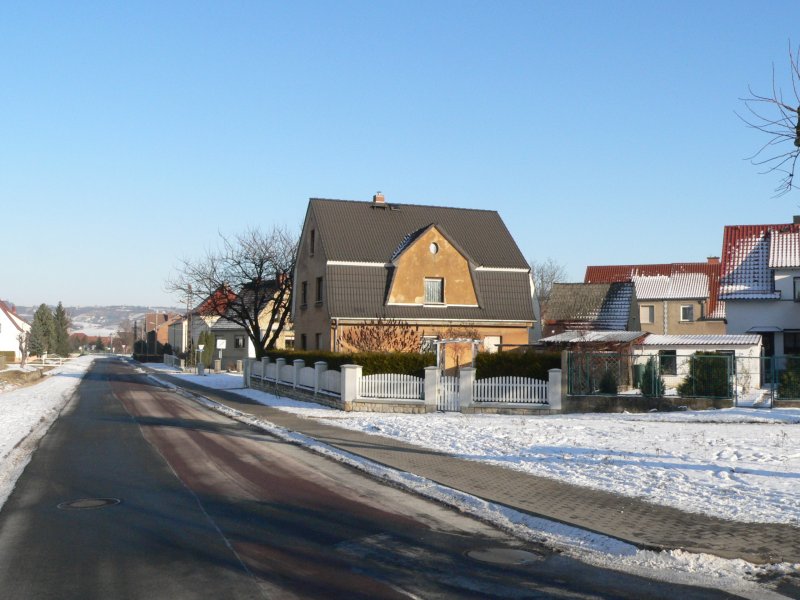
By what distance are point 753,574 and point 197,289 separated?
42.9 m

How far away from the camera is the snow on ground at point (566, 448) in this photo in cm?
750

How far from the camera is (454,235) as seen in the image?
4094 centimetres

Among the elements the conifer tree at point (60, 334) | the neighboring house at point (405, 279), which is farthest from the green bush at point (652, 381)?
the conifer tree at point (60, 334)

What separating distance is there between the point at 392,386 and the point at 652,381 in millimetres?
8438

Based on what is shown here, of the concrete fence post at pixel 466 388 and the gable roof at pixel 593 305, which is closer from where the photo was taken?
the concrete fence post at pixel 466 388

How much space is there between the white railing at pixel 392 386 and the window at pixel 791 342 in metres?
24.8

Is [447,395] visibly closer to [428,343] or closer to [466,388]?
[466,388]

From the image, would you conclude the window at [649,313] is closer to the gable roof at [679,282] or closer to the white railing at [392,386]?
the gable roof at [679,282]

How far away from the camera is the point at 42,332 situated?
112438 mm

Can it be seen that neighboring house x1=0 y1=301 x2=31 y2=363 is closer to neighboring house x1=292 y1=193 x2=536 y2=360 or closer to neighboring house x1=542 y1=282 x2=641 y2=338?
neighboring house x1=292 y1=193 x2=536 y2=360

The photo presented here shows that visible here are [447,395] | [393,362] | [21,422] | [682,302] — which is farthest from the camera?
[682,302]

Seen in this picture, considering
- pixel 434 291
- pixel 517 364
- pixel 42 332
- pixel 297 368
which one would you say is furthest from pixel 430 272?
pixel 42 332

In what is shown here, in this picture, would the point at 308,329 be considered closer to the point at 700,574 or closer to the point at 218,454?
the point at 218,454

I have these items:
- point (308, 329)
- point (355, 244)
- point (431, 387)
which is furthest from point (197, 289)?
point (431, 387)
